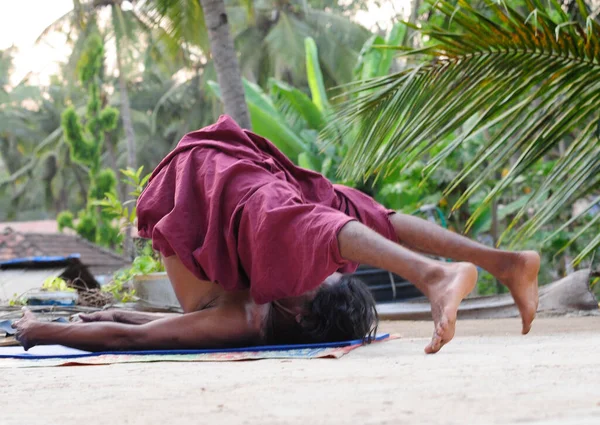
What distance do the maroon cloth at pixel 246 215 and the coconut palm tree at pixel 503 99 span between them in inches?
15.8

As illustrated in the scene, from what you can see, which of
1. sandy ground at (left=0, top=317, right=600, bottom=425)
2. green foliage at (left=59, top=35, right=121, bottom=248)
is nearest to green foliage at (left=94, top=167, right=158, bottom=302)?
sandy ground at (left=0, top=317, right=600, bottom=425)

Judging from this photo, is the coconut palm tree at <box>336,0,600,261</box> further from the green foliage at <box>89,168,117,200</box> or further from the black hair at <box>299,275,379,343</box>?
the green foliage at <box>89,168,117,200</box>

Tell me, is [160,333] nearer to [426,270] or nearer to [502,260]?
[426,270]

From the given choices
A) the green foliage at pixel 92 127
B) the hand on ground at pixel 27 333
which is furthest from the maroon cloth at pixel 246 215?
the green foliage at pixel 92 127

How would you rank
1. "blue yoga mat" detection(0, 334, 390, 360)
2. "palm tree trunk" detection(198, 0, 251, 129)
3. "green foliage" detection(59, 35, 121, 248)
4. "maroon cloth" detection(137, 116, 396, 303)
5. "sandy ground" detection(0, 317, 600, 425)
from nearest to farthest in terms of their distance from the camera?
"sandy ground" detection(0, 317, 600, 425), "maroon cloth" detection(137, 116, 396, 303), "blue yoga mat" detection(0, 334, 390, 360), "palm tree trunk" detection(198, 0, 251, 129), "green foliage" detection(59, 35, 121, 248)

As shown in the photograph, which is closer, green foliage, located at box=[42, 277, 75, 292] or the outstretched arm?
the outstretched arm

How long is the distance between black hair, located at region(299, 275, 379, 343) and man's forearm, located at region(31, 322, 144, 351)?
0.66 meters

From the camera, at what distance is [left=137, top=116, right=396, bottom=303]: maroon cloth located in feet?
8.30

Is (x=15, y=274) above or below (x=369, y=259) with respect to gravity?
below

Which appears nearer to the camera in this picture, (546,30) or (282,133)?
(546,30)

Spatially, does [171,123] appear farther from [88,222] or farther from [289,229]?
[289,229]

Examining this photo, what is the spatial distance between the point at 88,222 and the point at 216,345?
18.9 meters

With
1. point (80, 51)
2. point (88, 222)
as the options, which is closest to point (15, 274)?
point (88, 222)

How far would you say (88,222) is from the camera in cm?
2108
